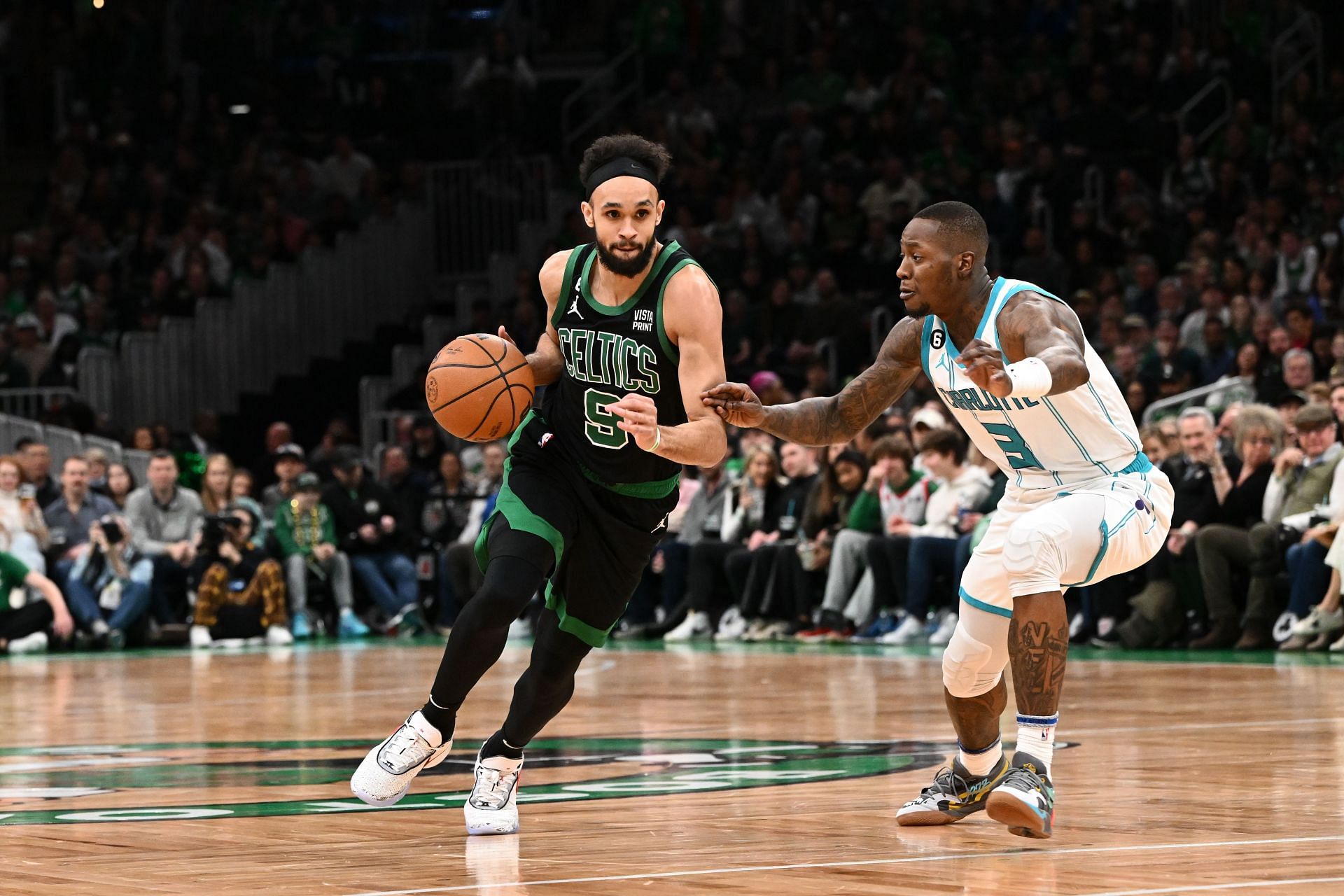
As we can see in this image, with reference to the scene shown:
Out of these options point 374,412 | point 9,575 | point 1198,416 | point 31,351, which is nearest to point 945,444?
point 1198,416

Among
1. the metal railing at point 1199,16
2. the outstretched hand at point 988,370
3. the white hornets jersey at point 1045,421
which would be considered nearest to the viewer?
the outstretched hand at point 988,370

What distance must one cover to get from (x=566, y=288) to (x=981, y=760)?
1.74 m

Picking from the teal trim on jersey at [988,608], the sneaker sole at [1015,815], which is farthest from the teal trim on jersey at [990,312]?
the sneaker sole at [1015,815]

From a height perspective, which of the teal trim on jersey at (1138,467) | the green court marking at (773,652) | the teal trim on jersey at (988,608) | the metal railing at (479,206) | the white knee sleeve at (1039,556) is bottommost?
the green court marking at (773,652)

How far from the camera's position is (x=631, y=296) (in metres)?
5.69

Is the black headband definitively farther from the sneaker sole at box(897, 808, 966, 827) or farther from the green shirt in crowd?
the green shirt in crowd

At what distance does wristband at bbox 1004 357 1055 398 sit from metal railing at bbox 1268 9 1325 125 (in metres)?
14.8

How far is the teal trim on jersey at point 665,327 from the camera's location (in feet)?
18.5

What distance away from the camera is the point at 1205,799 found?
569 centimetres

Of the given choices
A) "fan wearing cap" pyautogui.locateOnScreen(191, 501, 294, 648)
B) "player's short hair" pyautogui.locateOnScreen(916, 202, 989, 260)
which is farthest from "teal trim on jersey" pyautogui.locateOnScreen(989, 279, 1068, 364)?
"fan wearing cap" pyautogui.locateOnScreen(191, 501, 294, 648)

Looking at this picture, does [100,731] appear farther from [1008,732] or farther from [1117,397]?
[1117,397]

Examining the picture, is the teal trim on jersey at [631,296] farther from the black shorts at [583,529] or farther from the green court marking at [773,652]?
the green court marking at [773,652]

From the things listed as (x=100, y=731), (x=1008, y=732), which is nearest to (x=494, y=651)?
(x=1008, y=732)

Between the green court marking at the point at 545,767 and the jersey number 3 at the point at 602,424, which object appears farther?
the green court marking at the point at 545,767
